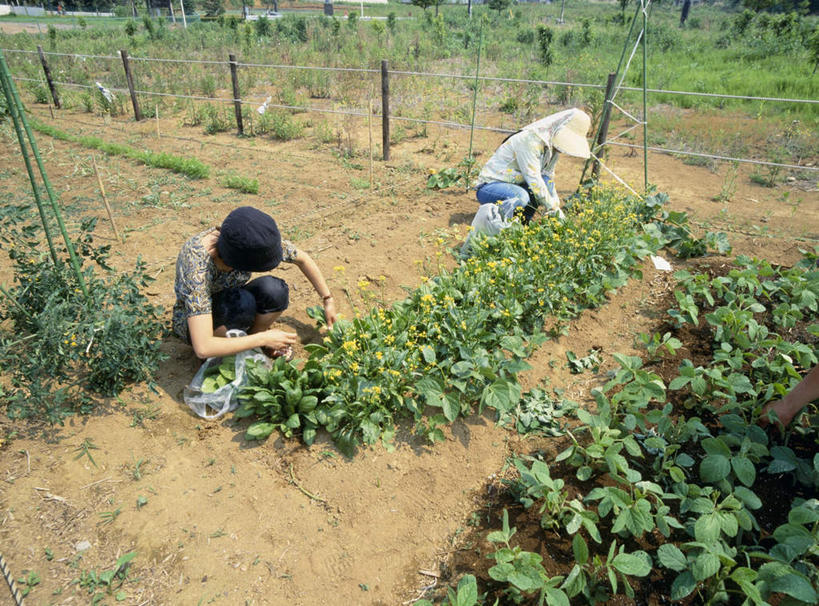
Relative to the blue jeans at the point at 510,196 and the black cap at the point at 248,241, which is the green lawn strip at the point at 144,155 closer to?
the blue jeans at the point at 510,196

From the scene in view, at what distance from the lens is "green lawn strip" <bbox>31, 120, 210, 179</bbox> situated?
686 cm

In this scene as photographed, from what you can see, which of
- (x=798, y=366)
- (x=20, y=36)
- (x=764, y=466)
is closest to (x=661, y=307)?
(x=798, y=366)

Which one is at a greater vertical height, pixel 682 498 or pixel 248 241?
pixel 248 241

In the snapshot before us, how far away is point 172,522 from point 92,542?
33cm

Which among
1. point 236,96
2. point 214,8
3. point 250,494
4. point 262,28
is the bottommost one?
point 250,494

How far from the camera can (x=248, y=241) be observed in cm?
253

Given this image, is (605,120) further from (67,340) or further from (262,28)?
(262,28)

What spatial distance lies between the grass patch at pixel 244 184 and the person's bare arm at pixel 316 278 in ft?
11.5

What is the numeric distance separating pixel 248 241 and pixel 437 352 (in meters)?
1.32

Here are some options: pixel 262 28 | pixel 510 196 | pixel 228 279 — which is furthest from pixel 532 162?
pixel 262 28

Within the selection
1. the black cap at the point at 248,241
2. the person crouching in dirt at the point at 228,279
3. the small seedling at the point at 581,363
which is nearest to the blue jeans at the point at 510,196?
the small seedling at the point at 581,363

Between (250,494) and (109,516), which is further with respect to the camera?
(250,494)

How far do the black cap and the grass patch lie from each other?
3.95 meters

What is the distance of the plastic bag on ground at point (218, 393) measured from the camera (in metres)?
2.82
